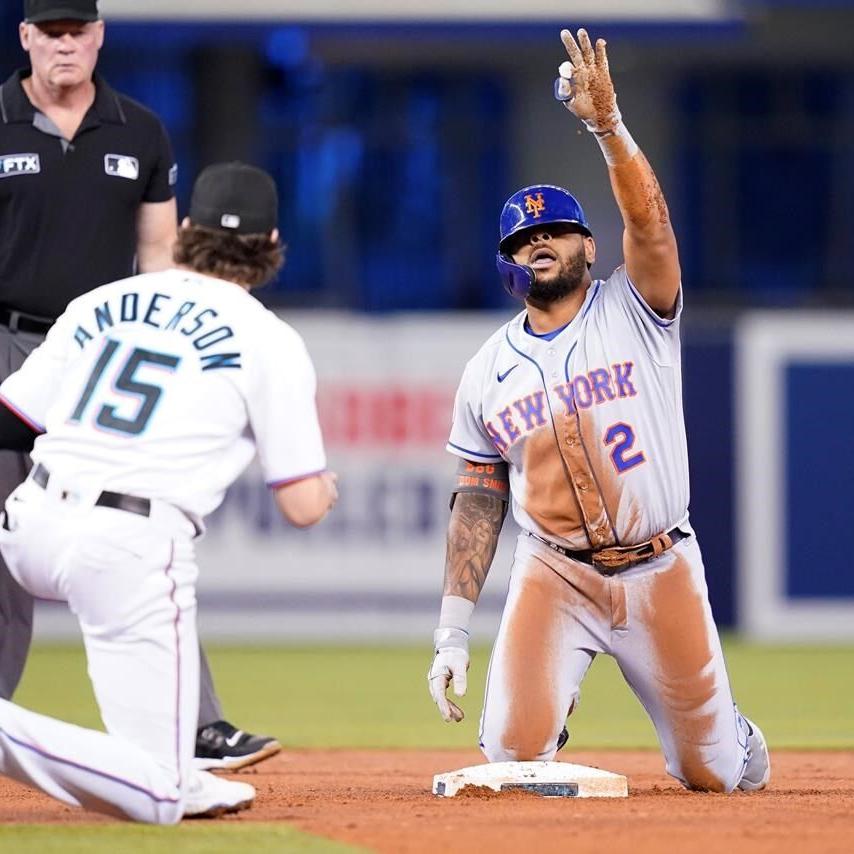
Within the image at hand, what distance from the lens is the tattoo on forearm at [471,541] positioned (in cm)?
609

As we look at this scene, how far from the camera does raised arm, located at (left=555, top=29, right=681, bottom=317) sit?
18.2 ft

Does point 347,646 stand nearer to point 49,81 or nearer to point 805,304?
point 49,81

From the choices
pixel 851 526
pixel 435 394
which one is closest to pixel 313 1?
pixel 435 394

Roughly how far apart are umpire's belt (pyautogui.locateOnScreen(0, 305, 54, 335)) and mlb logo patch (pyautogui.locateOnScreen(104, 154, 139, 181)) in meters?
0.52

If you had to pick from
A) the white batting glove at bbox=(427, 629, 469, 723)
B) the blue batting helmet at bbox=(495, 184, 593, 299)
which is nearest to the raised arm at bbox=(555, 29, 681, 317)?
the blue batting helmet at bbox=(495, 184, 593, 299)

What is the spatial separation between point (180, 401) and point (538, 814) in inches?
57.4

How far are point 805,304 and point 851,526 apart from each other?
6471 millimetres

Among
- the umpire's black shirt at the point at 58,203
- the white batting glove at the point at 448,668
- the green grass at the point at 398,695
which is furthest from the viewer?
the green grass at the point at 398,695

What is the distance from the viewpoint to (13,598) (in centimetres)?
602

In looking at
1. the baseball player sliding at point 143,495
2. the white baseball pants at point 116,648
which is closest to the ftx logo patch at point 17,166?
the baseball player sliding at point 143,495

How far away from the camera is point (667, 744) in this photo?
237 inches

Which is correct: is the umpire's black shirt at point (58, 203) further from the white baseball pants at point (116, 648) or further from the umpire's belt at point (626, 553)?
the umpire's belt at point (626, 553)

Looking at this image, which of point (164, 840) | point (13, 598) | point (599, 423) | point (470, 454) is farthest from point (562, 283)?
point (164, 840)

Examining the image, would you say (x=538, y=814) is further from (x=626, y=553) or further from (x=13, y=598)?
(x=13, y=598)
